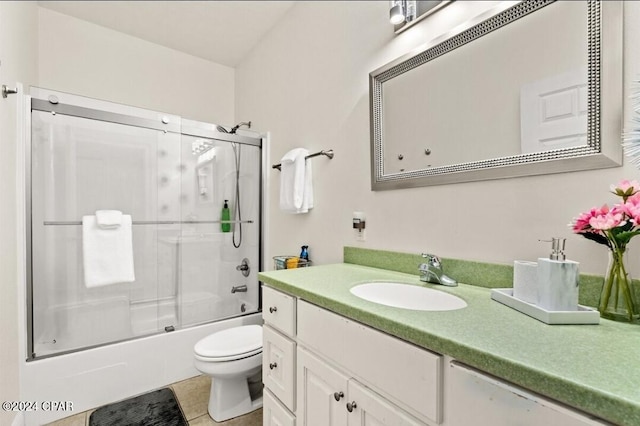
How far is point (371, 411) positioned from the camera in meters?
0.85

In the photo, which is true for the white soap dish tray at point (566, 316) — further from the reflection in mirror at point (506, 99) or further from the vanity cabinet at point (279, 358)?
the vanity cabinet at point (279, 358)

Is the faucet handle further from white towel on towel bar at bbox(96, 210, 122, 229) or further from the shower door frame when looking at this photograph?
white towel on towel bar at bbox(96, 210, 122, 229)

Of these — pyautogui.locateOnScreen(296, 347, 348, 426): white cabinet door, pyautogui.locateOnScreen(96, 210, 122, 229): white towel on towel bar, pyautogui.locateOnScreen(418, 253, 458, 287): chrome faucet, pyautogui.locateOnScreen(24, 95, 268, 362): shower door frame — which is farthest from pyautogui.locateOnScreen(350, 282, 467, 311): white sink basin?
pyautogui.locateOnScreen(96, 210, 122, 229): white towel on towel bar

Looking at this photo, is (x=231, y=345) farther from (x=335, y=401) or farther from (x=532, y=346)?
(x=532, y=346)

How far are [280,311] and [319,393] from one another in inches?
14.0

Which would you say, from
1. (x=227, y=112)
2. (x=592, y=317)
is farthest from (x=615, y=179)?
(x=227, y=112)

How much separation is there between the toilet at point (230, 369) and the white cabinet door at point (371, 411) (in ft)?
3.06

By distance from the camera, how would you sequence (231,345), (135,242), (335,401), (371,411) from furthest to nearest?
(135,242) → (231,345) → (335,401) → (371,411)

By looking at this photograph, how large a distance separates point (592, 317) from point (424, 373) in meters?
0.45

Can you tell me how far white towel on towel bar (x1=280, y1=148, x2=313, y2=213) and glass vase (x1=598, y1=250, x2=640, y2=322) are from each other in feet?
4.95

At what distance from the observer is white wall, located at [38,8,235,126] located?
237 centimetres

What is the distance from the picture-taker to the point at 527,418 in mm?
547

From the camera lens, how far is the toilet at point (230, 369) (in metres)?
1.63

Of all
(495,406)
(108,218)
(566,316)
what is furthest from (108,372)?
(566,316)
